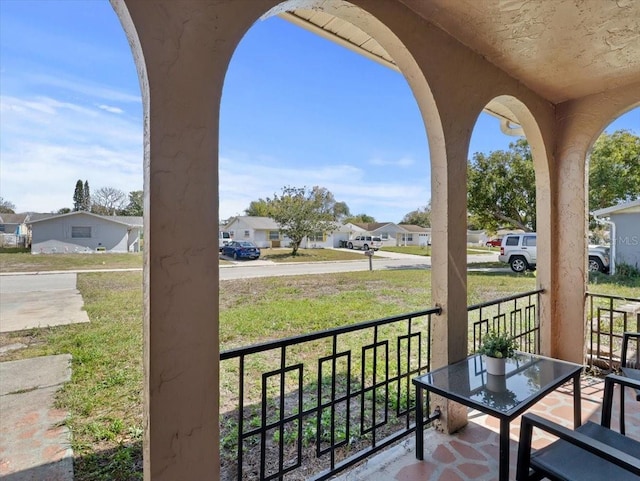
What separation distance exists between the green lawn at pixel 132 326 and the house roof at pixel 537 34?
300 centimetres

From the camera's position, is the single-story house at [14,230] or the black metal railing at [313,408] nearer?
the black metal railing at [313,408]

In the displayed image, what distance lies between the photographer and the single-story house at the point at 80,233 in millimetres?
11250

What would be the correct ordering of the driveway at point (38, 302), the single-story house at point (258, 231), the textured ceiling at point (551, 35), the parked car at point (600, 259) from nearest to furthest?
1. the textured ceiling at point (551, 35)
2. the driveway at point (38, 302)
3. the parked car at point (600, 259)
4. the single-story house at point (258, 231)

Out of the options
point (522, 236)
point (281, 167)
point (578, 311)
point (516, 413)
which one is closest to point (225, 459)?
point (516, 413)

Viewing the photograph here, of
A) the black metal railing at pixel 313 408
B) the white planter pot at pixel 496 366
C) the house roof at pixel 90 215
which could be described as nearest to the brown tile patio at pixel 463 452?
the black metal railing at pixel 313 408

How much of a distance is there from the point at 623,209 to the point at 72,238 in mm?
17415

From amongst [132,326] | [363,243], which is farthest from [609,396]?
[363,243]

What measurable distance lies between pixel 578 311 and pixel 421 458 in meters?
2.07

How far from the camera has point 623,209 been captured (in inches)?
318

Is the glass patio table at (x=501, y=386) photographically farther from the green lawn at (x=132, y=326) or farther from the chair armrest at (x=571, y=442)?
the green lawn at (x=132, y=326)

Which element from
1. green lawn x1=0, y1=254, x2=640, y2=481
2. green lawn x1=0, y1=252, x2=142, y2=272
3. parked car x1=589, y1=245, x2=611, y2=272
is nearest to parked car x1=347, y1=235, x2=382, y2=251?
green lawn x1=0, y1=254, x2=640, y2=481

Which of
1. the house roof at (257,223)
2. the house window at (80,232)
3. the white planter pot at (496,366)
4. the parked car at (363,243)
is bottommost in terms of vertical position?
the white planter pot at (496,366)

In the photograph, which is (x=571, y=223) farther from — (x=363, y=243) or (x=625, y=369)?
(x=363, y=243)

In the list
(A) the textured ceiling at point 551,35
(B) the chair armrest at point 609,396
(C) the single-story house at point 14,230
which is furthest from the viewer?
(C) the single-story house at point 14,230
